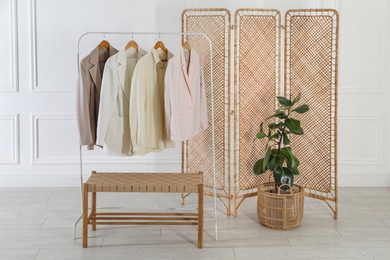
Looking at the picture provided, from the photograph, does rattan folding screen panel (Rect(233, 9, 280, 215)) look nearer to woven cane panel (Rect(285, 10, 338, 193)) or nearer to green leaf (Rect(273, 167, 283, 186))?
woven cane panel (Rect(285, 10, 338, 193))

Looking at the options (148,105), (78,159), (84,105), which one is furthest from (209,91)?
(78,159)

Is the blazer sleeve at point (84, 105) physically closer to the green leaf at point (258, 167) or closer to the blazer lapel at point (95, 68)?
the blazer lapel at point (95, 68)

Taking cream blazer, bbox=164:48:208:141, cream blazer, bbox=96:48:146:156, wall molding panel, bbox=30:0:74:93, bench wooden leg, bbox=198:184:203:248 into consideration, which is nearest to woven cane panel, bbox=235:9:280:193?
cream blazer, bbox=164:48:208:141

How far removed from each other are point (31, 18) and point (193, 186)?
2751 millimetres

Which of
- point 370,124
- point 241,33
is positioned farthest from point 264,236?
point 370,124

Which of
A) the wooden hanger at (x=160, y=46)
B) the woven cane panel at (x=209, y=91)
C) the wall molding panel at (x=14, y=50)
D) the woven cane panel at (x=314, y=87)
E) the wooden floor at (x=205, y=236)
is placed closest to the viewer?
the wooden floor at (x=205, y=236)

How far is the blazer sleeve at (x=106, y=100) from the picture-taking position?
3.85 meters

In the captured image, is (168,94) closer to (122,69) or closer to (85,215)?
(122,69)

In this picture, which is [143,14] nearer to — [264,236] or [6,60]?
[6,60]

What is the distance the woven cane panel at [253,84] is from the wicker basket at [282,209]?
0.42m

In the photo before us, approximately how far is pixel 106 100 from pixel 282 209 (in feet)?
5.22

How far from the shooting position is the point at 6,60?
5.42 metres

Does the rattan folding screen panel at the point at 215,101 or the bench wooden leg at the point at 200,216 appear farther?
the rattan folding screen panel at the point at 215,101

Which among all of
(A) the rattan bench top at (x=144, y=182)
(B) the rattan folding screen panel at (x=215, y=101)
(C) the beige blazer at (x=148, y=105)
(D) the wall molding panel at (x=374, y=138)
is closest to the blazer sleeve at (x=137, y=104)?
(C) the beige blazer at (x=148, y=105)
